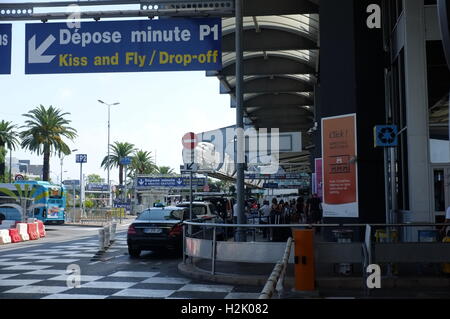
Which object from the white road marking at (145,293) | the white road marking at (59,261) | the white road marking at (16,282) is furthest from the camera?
the white road marking at (59,261)

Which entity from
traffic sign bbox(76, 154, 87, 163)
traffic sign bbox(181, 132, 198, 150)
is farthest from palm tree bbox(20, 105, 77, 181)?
traffic sign bbox(181, 132, 198, 150)

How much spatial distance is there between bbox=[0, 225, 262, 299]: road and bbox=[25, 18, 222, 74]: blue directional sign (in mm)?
4678

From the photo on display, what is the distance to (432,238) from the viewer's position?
10875mm

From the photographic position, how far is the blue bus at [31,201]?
34.9 metres

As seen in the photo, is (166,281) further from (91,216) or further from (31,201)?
(91,216)

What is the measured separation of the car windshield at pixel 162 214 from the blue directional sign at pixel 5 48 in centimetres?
609

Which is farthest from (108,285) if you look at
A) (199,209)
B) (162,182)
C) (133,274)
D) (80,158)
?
(162,182)

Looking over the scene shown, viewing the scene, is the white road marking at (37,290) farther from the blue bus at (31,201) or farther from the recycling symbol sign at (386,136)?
the blue bus at (31,201)

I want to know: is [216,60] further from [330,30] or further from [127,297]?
[127,297]

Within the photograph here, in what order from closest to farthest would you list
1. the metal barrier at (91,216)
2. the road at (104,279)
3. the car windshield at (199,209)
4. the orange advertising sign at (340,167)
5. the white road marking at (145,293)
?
the white road marking at (145,293)
the road at (104,279)
the orange advertising sign at (340,167)
the car windshield at (199,209)
the metal barrier at (91,216)

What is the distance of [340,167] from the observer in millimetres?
13930

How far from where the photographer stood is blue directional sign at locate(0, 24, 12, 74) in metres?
12.4

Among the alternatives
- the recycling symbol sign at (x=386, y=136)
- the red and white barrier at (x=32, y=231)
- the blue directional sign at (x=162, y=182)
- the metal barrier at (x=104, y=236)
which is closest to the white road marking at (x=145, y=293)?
the recycling symbol sign at (x=386, y=136)
